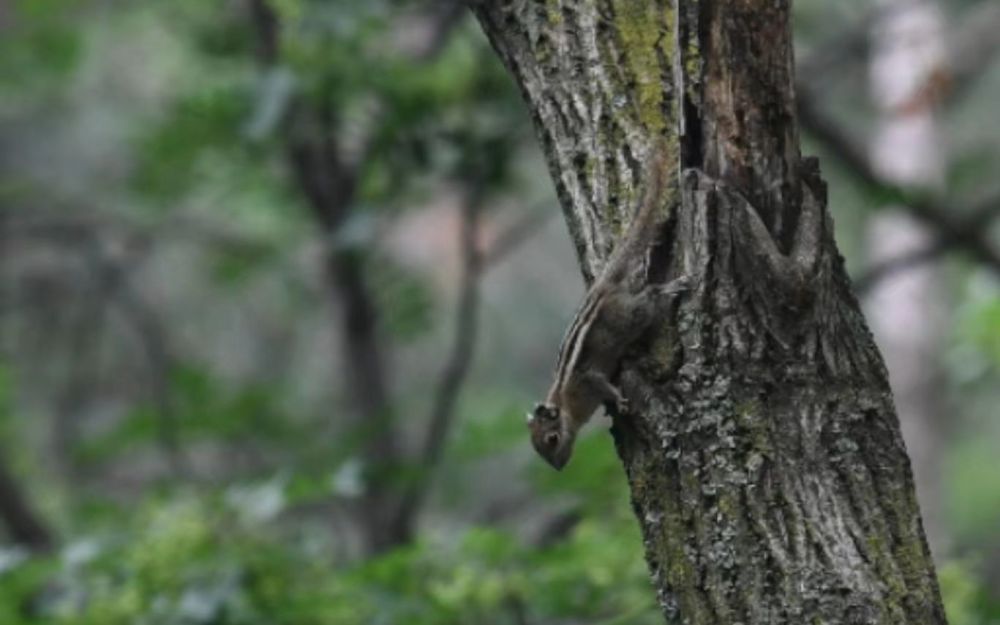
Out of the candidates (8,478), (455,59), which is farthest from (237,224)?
(455,59)

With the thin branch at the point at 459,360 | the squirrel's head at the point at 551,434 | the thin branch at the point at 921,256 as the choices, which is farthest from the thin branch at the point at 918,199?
the squirrel's head at the point at 551,434

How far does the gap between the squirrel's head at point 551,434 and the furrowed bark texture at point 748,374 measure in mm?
268

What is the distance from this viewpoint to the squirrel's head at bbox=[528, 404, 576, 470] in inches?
87.8

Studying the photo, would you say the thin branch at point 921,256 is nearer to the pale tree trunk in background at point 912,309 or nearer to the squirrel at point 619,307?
the squirrel at point 619,307

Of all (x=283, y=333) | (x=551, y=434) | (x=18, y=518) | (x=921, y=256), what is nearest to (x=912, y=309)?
(x=283, y=333)

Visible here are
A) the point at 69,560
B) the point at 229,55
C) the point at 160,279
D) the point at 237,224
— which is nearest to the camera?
the point at 69,560

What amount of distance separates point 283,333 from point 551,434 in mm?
5873

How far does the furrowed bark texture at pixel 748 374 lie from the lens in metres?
1.87

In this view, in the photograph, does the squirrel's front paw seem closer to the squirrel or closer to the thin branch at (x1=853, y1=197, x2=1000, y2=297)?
the squirrel

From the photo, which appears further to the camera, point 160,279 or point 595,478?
point 160,279

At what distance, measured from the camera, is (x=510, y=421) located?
4465 millimetres

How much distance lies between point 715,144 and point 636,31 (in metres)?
0.19

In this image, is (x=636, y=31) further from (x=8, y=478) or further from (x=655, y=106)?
(x=8, y=478)

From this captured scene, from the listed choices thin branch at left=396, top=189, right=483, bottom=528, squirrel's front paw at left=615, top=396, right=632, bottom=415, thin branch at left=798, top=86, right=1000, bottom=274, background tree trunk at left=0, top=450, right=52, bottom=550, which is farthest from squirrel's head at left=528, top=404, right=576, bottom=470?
background tree trunk at left=0, top=450, right=52, bottom=550
